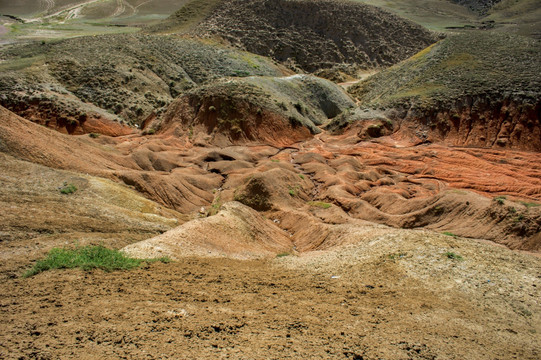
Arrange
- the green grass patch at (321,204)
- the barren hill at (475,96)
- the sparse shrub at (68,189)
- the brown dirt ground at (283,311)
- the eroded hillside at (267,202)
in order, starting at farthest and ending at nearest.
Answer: the barren hill at (475,96)
the green grass patch at (321,204)
the sparse shrub at (68,189)
the eroded hillside at (267,202)
the brown dirt ground at (283,311)

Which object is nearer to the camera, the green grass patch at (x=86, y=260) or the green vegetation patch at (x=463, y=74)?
the green grass patch at (x=86, y=260)

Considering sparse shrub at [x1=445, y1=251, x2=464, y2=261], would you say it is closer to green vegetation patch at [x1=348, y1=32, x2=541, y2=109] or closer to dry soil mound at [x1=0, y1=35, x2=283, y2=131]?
green vegetation patch at [x1=348, y1=32, x2=541, y2=109]

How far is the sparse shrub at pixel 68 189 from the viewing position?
12930 mm

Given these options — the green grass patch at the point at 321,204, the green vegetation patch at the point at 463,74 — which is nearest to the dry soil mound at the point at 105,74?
the green vegetation patch at the point at 463,74

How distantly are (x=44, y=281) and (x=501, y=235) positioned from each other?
14630 mm

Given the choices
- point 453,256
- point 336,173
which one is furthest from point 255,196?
point 453,256

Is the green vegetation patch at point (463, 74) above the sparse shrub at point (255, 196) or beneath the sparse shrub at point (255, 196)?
above

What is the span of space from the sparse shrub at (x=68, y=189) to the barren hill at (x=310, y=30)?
154 ft

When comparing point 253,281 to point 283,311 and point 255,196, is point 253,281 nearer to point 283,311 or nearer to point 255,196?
point 283,311

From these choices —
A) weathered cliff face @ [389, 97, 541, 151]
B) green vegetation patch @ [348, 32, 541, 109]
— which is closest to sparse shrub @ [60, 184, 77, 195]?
weathered cliff face @ [389, 97, 541, 151]

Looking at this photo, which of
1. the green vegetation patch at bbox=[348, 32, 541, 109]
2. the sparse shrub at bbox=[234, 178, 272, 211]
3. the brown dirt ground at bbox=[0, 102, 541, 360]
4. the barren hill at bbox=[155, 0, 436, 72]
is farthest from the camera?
the barren hill at bbox=[155, 0, 436, 72]

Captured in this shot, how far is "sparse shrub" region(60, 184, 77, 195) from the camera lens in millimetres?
12930

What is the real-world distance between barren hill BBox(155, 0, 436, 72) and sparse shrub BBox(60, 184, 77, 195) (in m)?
47.0

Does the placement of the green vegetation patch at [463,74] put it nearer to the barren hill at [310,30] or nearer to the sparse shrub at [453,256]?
the barren hill at [310,30]
